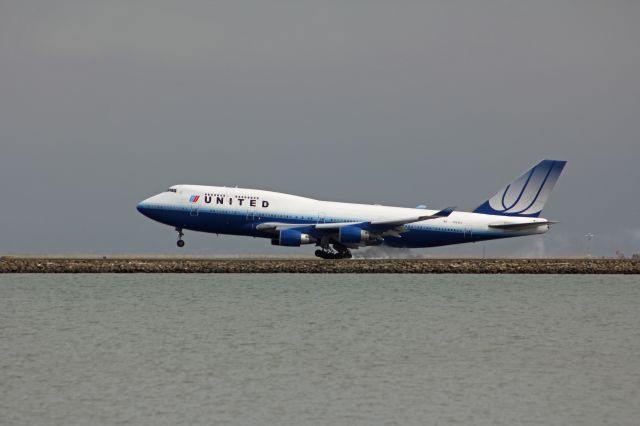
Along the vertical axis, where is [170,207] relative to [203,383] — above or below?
above

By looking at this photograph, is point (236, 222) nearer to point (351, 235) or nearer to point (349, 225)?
point (349, 225)

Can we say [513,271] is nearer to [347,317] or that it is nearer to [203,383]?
[347,317]

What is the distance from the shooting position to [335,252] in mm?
68312

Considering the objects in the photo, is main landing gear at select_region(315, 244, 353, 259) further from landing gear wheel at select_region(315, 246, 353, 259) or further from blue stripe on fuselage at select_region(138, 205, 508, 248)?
blue stripe on fuselage at select_region(138, 205, 508, 248)

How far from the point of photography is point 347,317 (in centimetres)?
4941

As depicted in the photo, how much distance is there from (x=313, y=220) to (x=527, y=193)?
16.6m

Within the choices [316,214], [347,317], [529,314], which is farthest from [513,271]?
[347,317]

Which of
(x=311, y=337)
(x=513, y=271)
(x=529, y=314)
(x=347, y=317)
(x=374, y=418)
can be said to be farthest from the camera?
(x=513, y=271)

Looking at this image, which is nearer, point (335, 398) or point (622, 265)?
point (335, 398)

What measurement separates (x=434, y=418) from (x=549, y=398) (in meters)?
4.34

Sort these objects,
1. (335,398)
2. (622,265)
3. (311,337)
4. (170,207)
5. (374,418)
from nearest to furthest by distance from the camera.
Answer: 1. (374,418)
2. (335,398)
3. (311,337)
4. (170,207)
5. (622,265)

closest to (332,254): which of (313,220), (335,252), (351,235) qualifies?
(335,252)

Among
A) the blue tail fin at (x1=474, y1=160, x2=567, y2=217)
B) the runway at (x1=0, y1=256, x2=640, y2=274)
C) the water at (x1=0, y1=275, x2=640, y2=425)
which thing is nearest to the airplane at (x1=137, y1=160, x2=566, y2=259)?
the runway at (x1=0, y1=256, x2=640, y2=274)

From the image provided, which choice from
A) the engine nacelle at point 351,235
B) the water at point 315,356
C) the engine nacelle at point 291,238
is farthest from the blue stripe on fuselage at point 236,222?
the water at point 315,356
